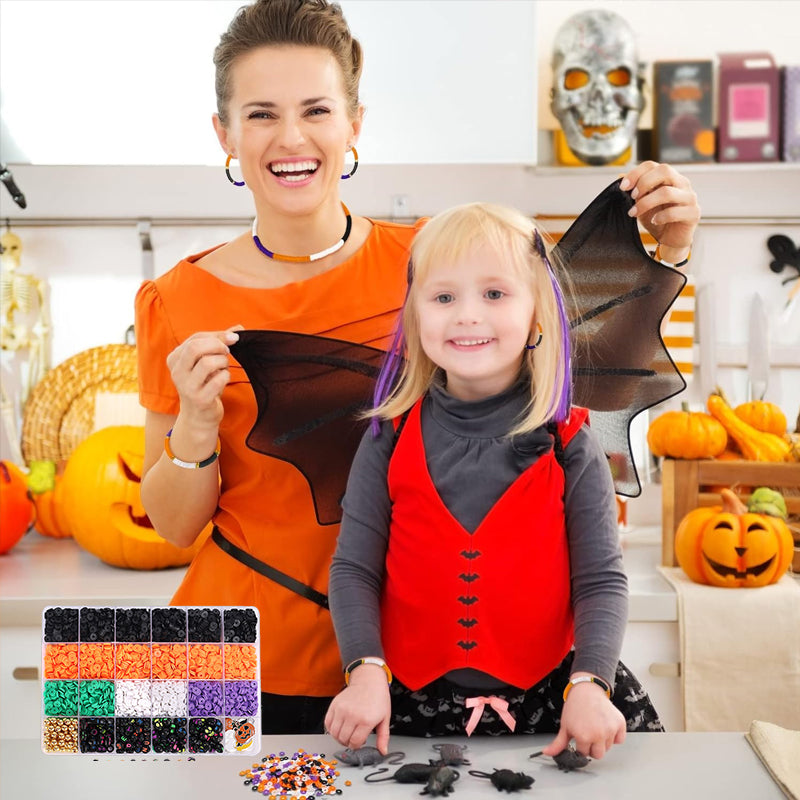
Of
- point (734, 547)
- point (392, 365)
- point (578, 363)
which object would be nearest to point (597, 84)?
point (734, 547)

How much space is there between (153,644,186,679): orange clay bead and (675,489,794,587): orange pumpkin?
1.20 metres

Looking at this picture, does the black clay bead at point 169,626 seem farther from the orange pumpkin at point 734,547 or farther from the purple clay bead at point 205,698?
the orange pumpkin at point 734,547

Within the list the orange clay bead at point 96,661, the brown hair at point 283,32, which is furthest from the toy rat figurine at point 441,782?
the brown hair at point 283,32

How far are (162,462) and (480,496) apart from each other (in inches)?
13.2

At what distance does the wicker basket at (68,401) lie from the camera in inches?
81.4

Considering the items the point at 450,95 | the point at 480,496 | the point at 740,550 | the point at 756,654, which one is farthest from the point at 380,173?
the point at 480,496

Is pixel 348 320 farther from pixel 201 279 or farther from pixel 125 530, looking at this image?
pixel 125 530

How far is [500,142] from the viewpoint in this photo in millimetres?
1858

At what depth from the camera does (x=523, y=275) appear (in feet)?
2.89

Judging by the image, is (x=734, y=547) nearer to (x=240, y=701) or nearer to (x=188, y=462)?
(x=188, y=462)

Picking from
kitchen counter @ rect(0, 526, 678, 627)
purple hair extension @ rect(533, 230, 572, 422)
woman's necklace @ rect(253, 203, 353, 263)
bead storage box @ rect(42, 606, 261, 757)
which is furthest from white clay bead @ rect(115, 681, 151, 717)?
kitchen counter @ rect(0, 526, 678, 627)

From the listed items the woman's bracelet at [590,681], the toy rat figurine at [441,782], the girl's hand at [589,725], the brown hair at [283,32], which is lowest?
the toy rat figurine at [441,782]

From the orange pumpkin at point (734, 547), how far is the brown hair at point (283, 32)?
1020 millimetres

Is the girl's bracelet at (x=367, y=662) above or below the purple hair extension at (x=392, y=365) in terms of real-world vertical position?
below
